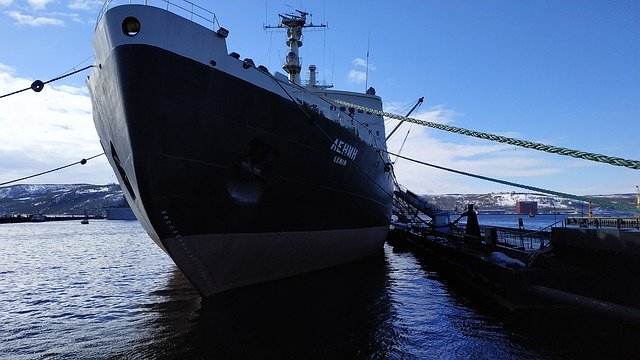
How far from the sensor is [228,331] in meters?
9.34

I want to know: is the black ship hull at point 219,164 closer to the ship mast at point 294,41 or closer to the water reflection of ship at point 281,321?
the water reflection of ship at point 281,321

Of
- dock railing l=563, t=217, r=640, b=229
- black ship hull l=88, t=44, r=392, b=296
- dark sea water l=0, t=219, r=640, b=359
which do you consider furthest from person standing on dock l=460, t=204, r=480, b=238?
black ship hull l=88, t=44, r=392, b=296

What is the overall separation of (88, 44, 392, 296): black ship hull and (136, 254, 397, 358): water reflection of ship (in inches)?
30.8

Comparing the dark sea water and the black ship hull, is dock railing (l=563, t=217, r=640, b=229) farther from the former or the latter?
the black ship hull

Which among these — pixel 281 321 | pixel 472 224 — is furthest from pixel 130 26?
pixel 472 224

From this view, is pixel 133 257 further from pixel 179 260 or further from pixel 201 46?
pixel 201 46

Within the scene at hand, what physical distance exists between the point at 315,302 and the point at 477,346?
501cm

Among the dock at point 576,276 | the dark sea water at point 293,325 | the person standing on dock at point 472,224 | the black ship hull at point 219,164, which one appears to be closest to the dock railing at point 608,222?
the dock at point 576,276

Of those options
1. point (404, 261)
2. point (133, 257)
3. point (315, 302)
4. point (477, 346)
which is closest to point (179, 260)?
point (315, 302)

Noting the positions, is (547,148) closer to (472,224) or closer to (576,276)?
(576,276)

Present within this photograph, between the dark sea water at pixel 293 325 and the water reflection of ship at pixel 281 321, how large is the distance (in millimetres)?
27

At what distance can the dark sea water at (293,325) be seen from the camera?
8.27 m

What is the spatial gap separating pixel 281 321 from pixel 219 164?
451 centimetres

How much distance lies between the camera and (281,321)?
10227 mm
